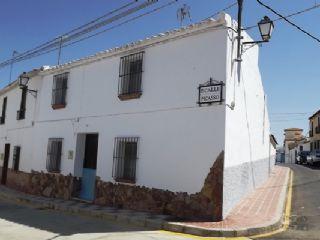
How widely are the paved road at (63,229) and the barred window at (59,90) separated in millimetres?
4653

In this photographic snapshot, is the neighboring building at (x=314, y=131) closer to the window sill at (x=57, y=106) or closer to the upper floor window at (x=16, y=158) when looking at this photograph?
the upper floor window at (x=16, y=158)

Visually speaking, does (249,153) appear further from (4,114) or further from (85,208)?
(4,114)

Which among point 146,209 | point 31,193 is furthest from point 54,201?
point 146,209

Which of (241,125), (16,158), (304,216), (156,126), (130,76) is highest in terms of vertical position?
(130,76)

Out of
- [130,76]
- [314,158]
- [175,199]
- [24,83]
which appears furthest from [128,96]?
[314,158]

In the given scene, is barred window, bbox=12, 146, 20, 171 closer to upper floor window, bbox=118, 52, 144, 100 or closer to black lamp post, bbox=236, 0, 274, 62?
upper floor window, bbox=118, 52, 144, 100

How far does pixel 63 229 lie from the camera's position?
8.73 meters

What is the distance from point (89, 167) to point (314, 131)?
42167 mm

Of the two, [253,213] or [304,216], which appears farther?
[304,216]

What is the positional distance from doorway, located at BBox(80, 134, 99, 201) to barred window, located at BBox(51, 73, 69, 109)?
6.36ft

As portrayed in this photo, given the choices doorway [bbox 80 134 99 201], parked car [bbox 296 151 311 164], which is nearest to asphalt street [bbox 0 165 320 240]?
doorway [bbox 80 134 99 201]

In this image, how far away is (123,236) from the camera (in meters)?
7.95

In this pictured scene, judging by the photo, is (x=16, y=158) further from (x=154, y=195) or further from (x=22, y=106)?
(x=154, y=195)

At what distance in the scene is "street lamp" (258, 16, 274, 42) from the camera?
9695mm
